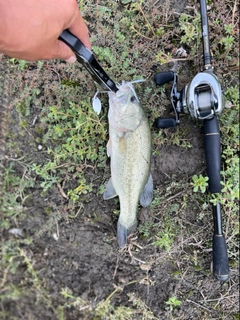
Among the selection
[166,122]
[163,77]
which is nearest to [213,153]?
[166,122]

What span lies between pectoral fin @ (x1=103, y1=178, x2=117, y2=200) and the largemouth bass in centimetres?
5

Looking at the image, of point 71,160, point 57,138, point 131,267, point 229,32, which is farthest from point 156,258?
point 229,32

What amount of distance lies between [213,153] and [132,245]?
1.16 metres

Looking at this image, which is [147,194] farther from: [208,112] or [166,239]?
[208,112]

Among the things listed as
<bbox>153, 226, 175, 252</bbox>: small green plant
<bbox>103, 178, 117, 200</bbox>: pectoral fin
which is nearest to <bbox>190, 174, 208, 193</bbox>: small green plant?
<bbox>153, 226, 175, 252</bbox>: small green plant

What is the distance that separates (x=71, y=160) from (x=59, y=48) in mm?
1258

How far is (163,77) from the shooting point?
2.84 meters

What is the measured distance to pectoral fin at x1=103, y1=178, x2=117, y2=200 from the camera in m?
2.94

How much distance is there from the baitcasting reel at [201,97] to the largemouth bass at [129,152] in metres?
0.36

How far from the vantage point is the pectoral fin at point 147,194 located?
9.44 feet

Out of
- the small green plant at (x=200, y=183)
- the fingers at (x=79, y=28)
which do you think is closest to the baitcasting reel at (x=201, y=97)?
the small green plant at (x=200, y=183)

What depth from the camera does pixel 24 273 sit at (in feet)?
11.0

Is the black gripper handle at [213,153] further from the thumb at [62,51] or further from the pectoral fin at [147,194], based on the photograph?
the thumb at [62,51]

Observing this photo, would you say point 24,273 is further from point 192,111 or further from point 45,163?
point 192,111
